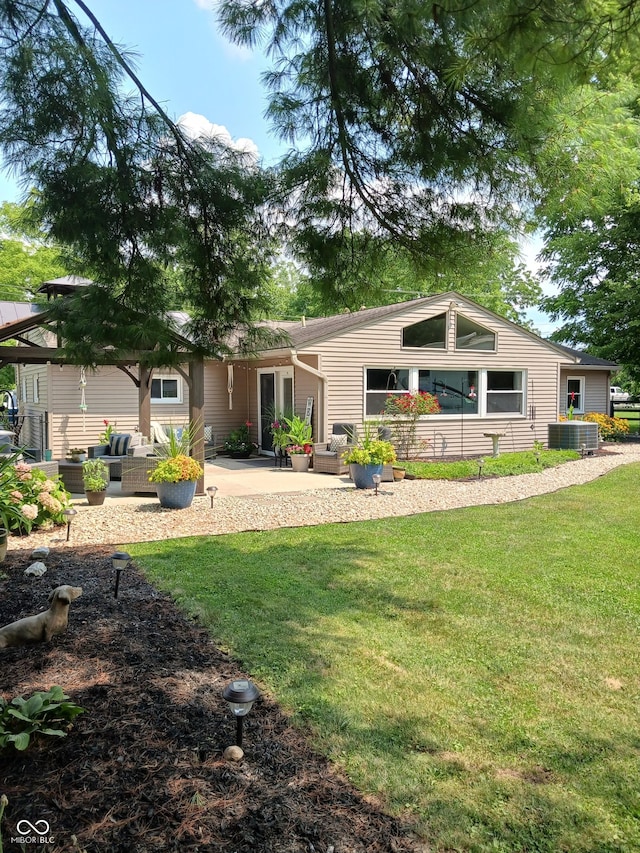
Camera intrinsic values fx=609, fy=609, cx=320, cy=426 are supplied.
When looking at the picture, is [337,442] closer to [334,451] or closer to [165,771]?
[334,451]

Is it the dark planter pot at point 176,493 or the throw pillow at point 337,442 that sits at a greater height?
the throw pillow at point 337,442

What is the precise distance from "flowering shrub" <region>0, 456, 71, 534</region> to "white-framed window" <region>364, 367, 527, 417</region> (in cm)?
804

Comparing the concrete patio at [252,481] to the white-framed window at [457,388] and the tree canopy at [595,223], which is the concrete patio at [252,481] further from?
the tree canopy at [595,223]

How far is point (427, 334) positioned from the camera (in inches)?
574

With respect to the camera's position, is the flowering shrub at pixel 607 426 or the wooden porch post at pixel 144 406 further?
the flowering shrub at pixel 607 426

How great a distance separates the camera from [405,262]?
4.65 m

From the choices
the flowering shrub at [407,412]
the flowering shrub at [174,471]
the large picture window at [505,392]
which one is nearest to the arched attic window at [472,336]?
the large picture window at [505,392]

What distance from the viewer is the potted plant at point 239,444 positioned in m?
15.2

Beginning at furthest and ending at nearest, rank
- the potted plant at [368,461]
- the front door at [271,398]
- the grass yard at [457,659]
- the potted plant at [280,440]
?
the front door at [271,398] → the potted plant at [280,440] → the potted plant at [368,461] → the grass yard at [457,659]

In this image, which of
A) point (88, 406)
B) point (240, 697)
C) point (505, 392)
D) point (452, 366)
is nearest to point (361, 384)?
point (452, 366)

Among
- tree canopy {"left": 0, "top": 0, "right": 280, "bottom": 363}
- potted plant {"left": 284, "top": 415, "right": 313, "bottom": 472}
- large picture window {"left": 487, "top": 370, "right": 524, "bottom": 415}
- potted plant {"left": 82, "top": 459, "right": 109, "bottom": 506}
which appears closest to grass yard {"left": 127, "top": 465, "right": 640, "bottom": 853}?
tree canopy {"left": 0, "top": 0, "right": 280, "bottom": 363}

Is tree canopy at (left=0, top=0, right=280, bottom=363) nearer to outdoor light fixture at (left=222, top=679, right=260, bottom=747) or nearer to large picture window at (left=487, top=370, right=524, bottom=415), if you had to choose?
outdoor light fixture at (left=222, top=679, right=260, bottom=747)

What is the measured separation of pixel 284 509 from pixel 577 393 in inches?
602

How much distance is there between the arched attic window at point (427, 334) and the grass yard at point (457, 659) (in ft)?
26.0
